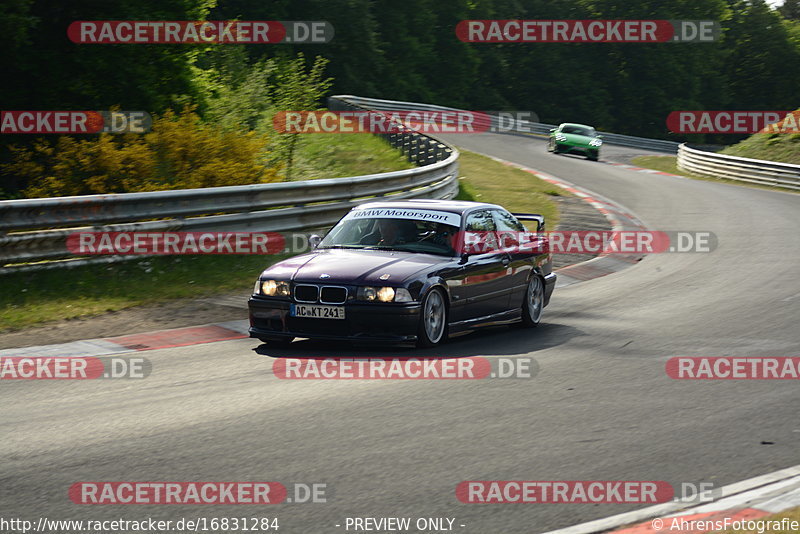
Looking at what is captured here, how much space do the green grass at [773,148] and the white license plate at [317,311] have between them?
1206 inches

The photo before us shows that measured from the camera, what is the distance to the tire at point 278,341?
941 cm

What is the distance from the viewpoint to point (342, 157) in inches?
1067

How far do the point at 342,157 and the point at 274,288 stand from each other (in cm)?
1798

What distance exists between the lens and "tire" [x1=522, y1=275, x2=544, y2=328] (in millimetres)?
11289

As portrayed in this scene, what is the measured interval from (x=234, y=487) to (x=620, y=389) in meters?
3.70

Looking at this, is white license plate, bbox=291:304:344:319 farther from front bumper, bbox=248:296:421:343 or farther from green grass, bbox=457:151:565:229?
green grass, bbox=457:151:565:229

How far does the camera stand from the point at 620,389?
788 cm

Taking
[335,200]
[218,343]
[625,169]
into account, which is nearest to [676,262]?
[335,200]

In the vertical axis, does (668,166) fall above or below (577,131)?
below

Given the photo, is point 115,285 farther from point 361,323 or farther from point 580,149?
point 580,149

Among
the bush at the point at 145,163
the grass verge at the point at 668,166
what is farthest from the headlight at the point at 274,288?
the grass verge at the point at 668,166

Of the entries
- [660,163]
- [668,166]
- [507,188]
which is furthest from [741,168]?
[507,188]

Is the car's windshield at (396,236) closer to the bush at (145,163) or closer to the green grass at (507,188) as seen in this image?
the bush at (145,163)

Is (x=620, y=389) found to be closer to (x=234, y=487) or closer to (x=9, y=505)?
(x=234, y=487)
